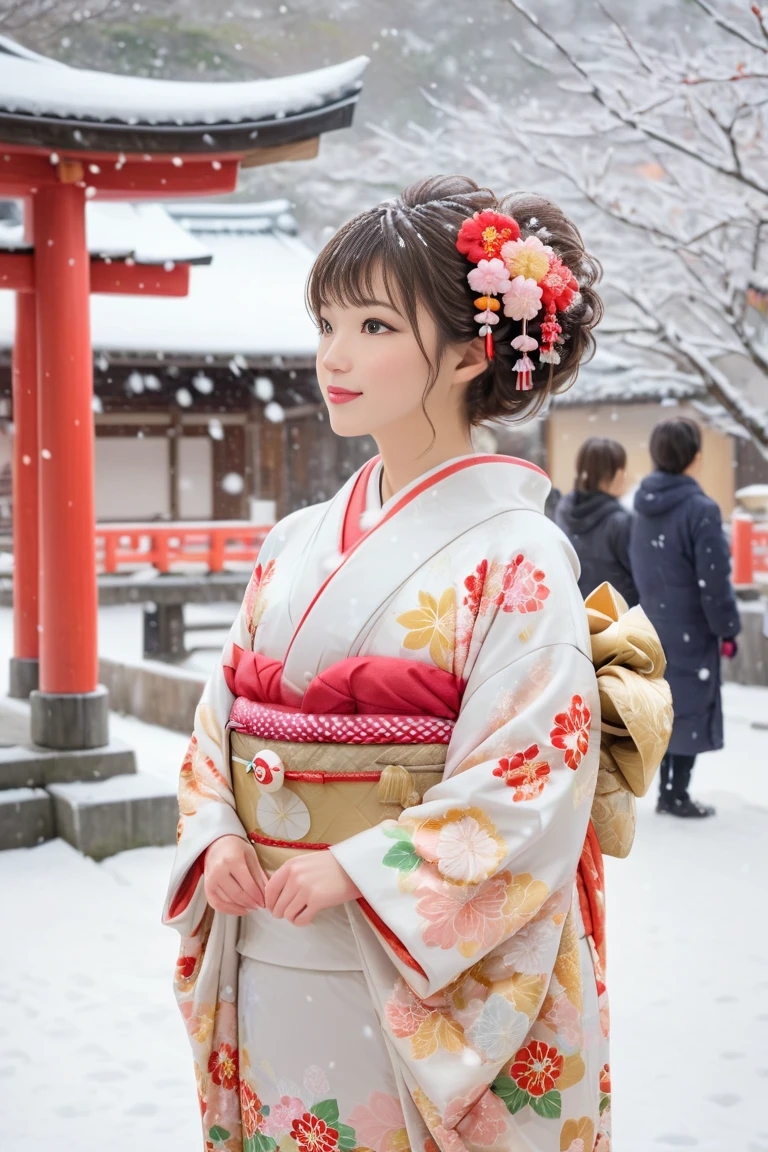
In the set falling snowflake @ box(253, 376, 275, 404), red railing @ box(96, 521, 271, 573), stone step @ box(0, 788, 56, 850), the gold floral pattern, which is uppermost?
falling snowflake @ box(253, 376, 275, 404)

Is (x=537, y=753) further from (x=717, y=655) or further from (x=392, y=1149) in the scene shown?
(x=717, y=655)

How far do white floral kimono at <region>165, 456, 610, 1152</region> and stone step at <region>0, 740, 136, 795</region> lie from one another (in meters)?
3.96

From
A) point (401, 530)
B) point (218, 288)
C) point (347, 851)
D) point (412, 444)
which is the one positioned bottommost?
point (347, 851)

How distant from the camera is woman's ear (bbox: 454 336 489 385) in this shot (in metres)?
1.74

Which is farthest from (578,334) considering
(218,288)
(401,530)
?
(218,288)

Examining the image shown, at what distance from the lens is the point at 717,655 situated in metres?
5.54

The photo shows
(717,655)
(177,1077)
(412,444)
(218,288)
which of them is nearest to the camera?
(412,444)

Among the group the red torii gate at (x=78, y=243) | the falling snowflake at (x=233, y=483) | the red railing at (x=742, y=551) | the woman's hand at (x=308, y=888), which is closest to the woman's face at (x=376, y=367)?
the woman's hand at (x=308, y=888)

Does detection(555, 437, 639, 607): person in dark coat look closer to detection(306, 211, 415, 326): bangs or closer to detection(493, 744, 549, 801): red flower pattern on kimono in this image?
detection(306, 211, 415, 326): bangs

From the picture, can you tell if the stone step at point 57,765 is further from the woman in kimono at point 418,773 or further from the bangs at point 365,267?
the bangs at point 365,267

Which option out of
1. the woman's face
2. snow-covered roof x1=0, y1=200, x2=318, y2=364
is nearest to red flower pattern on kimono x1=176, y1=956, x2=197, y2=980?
the woman's face

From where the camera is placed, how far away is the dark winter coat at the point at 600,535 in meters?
5.71

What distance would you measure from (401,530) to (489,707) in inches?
12.3

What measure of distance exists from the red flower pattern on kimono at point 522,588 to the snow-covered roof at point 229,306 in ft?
35.7
